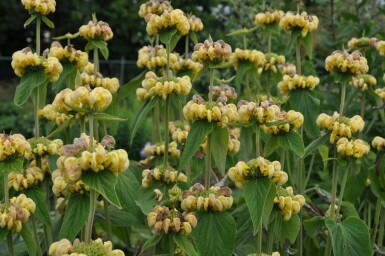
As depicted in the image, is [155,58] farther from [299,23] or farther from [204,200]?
[204,200]

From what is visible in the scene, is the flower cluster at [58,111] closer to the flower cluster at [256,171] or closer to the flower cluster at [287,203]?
the flower cluster at [256,171]

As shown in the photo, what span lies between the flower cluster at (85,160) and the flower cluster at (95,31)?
692 millimetres

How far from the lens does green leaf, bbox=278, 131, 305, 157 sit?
55.4 inches

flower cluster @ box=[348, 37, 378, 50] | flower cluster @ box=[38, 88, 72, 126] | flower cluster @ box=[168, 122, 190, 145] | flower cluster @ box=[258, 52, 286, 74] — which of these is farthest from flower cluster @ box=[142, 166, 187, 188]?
flower cluster @ box=[348, 37, 378, 50]

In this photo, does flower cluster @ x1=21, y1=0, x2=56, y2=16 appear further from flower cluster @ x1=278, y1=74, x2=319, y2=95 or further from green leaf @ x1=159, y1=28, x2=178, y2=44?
flower cluster @ x1=278, y1=74, x2=319, y2=95

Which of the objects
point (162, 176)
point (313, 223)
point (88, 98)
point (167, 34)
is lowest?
point (313, 223)

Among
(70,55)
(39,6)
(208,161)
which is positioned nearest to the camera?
(208,161)

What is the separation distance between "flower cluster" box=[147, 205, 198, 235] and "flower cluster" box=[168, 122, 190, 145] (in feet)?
1.62

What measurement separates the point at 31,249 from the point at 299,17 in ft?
3.51

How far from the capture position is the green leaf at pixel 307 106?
1.76 metres

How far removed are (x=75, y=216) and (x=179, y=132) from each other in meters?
0.58

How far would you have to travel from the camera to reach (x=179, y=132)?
1758 millimetres

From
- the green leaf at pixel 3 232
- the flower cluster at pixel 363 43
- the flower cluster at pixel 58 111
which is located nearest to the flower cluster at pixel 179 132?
the flower cluster at pixel 58 111

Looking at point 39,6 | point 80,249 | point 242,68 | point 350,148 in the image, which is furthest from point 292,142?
point 39,6
